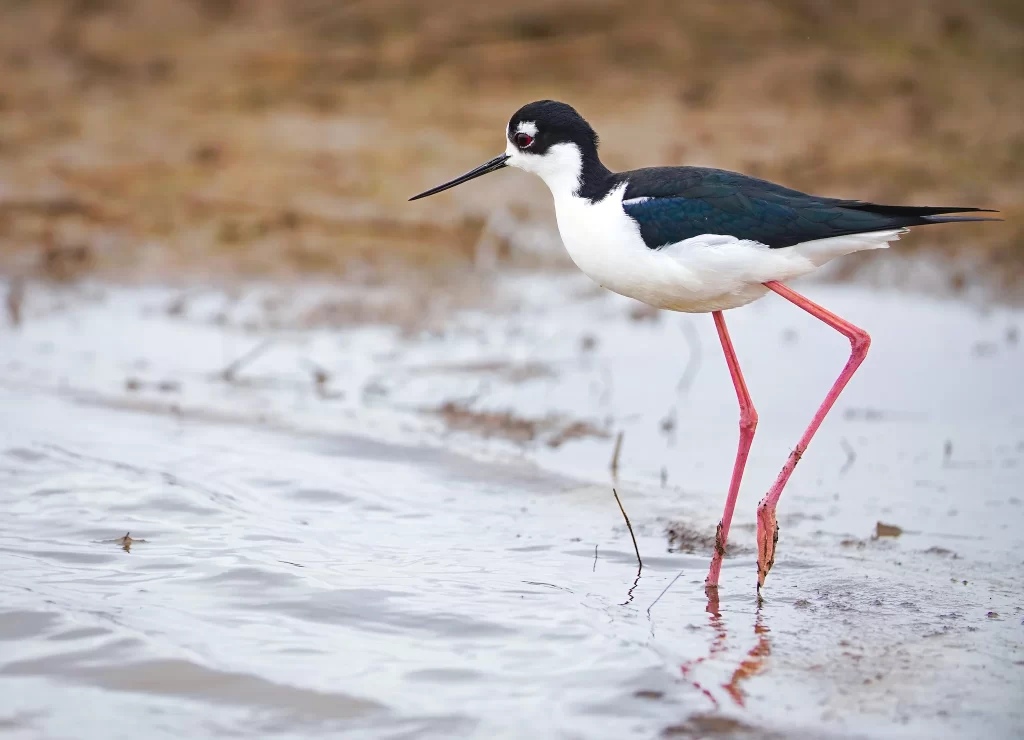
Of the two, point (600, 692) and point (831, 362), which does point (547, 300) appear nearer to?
point (831, 362)

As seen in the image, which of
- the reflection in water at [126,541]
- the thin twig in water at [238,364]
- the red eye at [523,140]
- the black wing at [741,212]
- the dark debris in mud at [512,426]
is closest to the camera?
the black wing at [741,212]

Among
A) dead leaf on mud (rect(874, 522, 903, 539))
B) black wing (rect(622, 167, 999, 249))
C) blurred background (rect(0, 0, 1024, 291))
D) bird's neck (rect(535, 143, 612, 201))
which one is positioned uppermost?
blurred background (rect(0, 0, 1024, 291))

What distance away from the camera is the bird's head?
14.9ft

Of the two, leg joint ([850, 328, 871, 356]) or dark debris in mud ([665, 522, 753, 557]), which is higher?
leg joint ([850, 328, 871, 356])

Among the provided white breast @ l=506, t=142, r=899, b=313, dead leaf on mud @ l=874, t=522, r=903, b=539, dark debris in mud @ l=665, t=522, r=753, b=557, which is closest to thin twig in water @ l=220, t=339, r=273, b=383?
dark debris in mud @ l=665, t=522, r=753, b=557

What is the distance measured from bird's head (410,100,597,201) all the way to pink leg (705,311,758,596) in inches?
29.2

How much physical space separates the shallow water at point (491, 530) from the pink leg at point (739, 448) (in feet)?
0.42

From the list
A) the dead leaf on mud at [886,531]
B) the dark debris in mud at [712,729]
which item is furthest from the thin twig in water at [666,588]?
the dead leaf on mud at [886,531]

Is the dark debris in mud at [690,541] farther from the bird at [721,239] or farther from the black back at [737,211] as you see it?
the black back at [737,211]

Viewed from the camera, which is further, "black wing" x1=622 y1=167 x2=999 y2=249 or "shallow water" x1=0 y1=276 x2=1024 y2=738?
"black wing" x1=622 y1=167 x2=999 y2=249

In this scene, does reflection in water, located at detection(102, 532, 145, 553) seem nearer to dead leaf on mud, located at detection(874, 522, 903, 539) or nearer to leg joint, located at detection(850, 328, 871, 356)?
leg joint, located at detection(850, 328, 871, 356)

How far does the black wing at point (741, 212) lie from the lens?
4062mm

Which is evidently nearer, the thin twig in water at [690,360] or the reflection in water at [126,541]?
the reflection in water at [126,541]

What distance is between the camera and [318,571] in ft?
14.0
